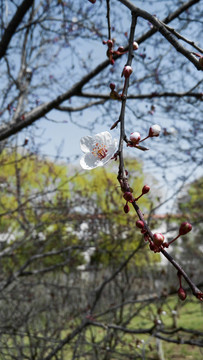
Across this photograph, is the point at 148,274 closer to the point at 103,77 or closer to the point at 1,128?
the point at 103,77

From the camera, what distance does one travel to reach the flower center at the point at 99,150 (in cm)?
99

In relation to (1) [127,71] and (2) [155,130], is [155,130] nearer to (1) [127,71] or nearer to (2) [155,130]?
(2) [155,130]

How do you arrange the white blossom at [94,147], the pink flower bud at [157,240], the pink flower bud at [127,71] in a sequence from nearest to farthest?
1. the pink flower bud at [157,240]
2. the pink flower bud at [127,71]
3. the white blossom at [94,147]

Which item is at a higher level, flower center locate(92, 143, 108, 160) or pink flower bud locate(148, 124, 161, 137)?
flower center locate(92, 143, 108, 160)

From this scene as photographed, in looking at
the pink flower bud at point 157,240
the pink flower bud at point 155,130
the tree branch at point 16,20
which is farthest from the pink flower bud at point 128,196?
the tree branch at point 16,20

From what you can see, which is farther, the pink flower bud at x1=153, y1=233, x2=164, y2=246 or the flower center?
the flower center

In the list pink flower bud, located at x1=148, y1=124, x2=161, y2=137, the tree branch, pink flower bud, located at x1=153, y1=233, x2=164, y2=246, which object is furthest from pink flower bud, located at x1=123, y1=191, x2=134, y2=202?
the tree branch

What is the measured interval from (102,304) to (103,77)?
425 cm

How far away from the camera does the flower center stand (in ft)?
3.23

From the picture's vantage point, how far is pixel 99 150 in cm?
100

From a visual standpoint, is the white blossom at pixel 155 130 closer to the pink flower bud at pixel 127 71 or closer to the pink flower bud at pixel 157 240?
the pink flower bud at pixel 127 71

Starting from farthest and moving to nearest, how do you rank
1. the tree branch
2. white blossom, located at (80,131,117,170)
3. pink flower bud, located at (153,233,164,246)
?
the tree branch → white blossom, located at (80,131,117,170) → pink flower bud, located at (153,233,164,246)

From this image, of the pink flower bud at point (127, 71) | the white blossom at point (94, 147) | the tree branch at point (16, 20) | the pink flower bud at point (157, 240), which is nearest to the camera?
the pink flower bud at point (157, 240)

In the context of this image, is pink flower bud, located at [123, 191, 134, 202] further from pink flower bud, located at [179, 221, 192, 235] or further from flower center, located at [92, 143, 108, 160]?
flower center, located at [92, 143, 108, 160]
